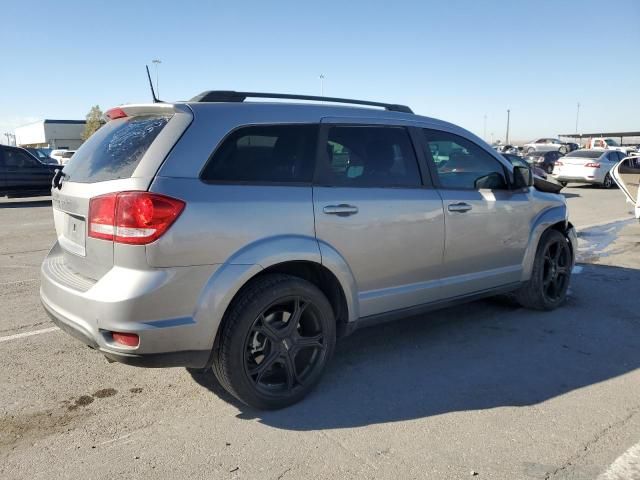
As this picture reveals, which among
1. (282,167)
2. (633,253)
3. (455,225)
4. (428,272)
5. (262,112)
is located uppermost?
(262,112)

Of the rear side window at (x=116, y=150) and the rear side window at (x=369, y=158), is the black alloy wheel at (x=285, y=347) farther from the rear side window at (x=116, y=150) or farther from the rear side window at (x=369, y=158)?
the rear side window at (x=116, y=150)

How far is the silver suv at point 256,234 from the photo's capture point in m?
3.01

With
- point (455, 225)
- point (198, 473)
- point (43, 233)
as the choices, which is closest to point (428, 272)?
point (455, 225)

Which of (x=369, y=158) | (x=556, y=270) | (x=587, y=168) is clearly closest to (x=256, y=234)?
(x=369, y=158)

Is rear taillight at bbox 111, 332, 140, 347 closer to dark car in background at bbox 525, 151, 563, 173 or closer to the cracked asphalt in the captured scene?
the cracked asphalt

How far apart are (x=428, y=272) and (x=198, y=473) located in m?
2.24

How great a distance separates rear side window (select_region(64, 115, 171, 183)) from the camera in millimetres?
3229

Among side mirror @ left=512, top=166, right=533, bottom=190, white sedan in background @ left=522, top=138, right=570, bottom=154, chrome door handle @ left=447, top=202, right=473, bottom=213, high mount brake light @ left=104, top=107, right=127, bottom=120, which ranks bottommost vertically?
white sedan in background @ left=522, top=138, right=570, bottom=154

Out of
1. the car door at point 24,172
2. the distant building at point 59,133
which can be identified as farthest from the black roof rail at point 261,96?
the distant building at point 59,133

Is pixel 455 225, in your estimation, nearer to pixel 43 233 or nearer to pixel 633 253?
pixel 633 253

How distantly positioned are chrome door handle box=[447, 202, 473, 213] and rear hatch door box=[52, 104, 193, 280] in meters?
2.14

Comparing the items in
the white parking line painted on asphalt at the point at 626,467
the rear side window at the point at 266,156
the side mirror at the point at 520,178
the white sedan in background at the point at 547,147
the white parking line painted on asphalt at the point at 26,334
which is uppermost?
the rear side window at the point at 266,156

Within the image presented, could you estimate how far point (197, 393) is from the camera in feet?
12.1

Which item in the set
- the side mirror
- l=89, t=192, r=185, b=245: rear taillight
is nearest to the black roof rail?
l=89, t=192, r=185, b=245: rear taillight
